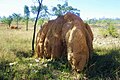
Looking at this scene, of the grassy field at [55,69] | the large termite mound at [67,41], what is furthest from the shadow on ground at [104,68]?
the large termite mound at [67,41]

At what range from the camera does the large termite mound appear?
34.1 feet

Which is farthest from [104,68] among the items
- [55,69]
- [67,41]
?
[55,69]

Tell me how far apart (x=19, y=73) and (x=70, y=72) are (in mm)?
2149

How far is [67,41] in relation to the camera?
1098 centimetres

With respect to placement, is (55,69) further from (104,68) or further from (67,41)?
(104,68)

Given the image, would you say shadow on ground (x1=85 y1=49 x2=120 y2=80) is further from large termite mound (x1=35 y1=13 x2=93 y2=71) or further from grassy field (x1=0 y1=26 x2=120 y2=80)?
large termite mound (x1=35 y1=13 x2=93 y2=71)

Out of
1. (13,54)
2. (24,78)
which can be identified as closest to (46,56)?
(13,54)

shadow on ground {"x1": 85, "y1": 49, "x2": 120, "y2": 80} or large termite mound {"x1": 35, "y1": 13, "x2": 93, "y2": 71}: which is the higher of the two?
large termite mound {"x1": 35, "y1": 13, "x2": 93, "y2": 71}

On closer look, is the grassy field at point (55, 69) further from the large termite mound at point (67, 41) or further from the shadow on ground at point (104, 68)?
the large termite mound at point (67, 41)

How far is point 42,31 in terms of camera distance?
513 inches

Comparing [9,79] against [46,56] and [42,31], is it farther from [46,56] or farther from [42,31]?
[42,31]

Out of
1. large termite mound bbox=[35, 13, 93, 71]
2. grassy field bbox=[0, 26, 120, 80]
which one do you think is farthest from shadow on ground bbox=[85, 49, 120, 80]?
large termite mound bbox=[35, 13, 93, 71]

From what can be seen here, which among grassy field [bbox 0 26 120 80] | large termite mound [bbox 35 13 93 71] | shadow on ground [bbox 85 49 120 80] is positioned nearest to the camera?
grassy field [bbox 0 26 120 80]

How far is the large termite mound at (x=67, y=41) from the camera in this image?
34.1 feet
